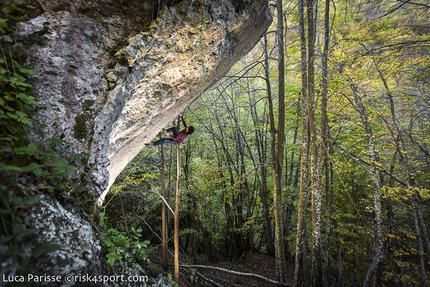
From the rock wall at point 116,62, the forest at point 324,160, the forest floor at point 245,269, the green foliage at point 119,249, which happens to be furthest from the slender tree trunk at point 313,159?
the forest floor at point 245,269

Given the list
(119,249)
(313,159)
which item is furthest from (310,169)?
(119,249)

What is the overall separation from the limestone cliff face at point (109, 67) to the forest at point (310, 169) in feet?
0.98

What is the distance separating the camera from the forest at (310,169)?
13.0 feet

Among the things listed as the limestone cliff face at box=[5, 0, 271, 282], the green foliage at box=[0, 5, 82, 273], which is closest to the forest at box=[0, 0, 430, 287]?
the green foliage at box=[0, 5, 82, 273]

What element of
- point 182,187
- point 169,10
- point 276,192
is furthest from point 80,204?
point 182,187

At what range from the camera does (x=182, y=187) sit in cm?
869

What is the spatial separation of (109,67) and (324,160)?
7.12 meters

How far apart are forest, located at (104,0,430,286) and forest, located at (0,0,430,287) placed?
6 cm

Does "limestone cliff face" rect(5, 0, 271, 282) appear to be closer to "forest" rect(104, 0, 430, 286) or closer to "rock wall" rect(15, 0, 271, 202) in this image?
"rock wall" rect(15, 0, 271, 202)

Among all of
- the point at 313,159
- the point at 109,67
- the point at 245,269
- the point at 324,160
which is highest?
the point at 109,67

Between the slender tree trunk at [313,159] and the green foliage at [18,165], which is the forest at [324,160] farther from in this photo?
the green foliage at [18,165]

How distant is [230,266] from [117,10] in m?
10.4

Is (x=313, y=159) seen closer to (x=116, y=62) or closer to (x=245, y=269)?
(x=116, y=62)

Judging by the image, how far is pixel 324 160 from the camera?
722 centimetres
